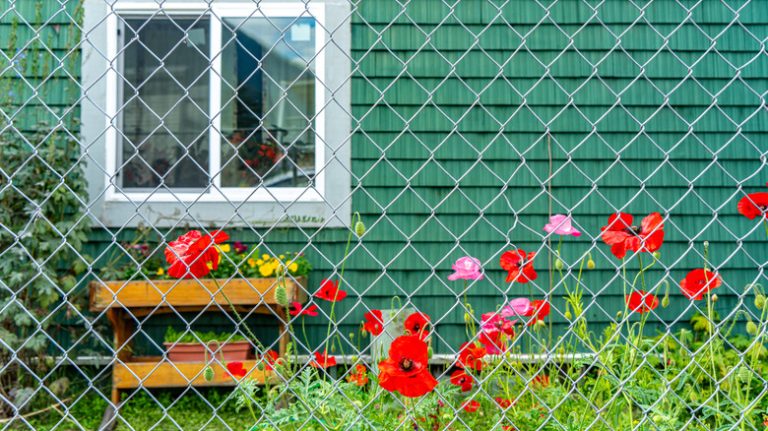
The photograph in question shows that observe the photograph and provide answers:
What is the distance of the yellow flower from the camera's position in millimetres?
3606

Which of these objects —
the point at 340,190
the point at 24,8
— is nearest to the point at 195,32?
the point at 24,8

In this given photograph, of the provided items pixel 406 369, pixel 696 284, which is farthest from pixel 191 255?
pixel 696 284

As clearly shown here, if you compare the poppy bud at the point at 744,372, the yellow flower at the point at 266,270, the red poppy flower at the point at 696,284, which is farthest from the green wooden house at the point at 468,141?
the red poppy flower at the point at 696,284

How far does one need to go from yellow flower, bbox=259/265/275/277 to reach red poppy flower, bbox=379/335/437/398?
2284 mm

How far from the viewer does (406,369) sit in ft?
4.60

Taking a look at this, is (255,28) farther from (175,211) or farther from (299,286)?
(299,286)

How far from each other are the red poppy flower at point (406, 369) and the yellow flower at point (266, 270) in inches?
89.9

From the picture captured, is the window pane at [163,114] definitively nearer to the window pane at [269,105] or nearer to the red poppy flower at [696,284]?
the window pane at [269,105]

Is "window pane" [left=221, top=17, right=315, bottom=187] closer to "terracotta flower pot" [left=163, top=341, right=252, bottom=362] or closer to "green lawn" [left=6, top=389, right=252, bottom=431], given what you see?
"terracotta flower pot" [left=163, top=341, right=252, bottom=362]

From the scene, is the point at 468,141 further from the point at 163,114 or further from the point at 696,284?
the point at 696,284

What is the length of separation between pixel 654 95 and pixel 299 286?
93.0 inches

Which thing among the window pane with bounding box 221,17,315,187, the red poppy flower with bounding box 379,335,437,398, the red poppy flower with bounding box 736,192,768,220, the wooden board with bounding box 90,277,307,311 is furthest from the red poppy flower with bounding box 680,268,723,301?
the window pane with bounding box 221,17,315,187

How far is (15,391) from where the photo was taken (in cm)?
318

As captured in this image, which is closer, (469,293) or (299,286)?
(299,286)
